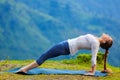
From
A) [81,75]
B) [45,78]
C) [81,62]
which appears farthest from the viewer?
[81,62]

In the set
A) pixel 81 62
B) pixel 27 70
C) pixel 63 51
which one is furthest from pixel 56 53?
pixel 81 62

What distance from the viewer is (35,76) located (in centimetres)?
→ 1504

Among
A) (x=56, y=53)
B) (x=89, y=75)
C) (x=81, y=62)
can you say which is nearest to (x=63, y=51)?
(x=56, y=53)

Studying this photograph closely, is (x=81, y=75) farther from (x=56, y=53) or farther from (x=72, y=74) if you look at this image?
(x=56, y=53)

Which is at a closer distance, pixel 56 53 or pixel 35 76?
pixel 35 76

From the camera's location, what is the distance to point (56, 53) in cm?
1620

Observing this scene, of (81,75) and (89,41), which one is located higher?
(89,41)

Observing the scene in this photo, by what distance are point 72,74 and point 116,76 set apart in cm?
174

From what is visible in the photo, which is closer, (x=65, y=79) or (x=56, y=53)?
(x=65, y=79)

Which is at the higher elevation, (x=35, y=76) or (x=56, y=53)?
(x=56, y=53)

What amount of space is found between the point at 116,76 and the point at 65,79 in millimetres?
2480

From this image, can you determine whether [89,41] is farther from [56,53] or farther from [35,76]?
[35,76]

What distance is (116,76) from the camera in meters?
16.1

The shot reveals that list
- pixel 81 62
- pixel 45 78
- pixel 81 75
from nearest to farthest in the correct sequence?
pixel 45 78, pixel 81 75, pixel 81 62
